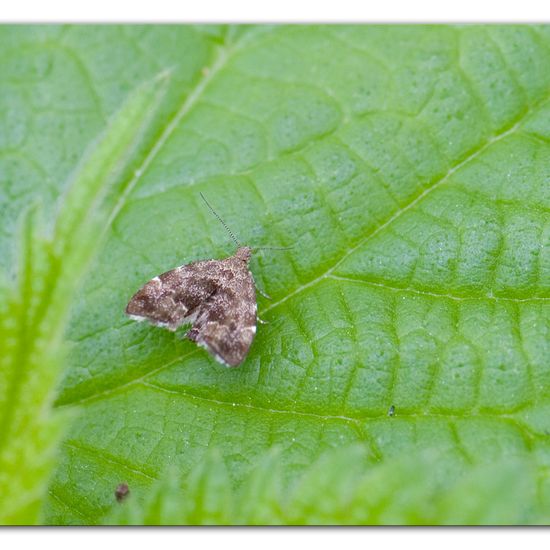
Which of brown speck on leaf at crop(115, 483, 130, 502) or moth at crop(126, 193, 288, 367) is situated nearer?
brown speck on leaf at crop(115, 483, 130, 502)

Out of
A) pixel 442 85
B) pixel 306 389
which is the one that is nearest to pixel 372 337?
pixel 306 389

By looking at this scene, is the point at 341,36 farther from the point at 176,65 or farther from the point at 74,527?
the point at 74,527

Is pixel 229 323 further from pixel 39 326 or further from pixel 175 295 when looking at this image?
pixel 39 326

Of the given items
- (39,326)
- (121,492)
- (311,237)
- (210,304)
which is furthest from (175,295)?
(39,326)

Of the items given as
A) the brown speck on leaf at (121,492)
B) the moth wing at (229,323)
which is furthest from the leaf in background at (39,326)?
the moth wing at (229,323)

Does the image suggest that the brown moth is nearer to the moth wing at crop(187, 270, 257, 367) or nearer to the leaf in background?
the moth wing at crop(187, 270, 257, 367)

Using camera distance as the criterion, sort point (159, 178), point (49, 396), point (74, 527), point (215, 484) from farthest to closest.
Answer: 1. point (159, 178)
2. point (74, 527)
3. point (215, 484)
4. point (49, 396)

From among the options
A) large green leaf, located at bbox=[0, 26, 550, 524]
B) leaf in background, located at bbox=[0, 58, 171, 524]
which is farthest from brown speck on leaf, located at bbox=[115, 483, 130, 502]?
leaf in background, located at bbox=[0, 58, 171, 524]

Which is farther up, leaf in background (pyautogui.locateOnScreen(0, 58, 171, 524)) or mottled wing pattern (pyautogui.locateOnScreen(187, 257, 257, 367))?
leaf in background (pyautogui.locateOnScreen(0, 58, 171, 524))
